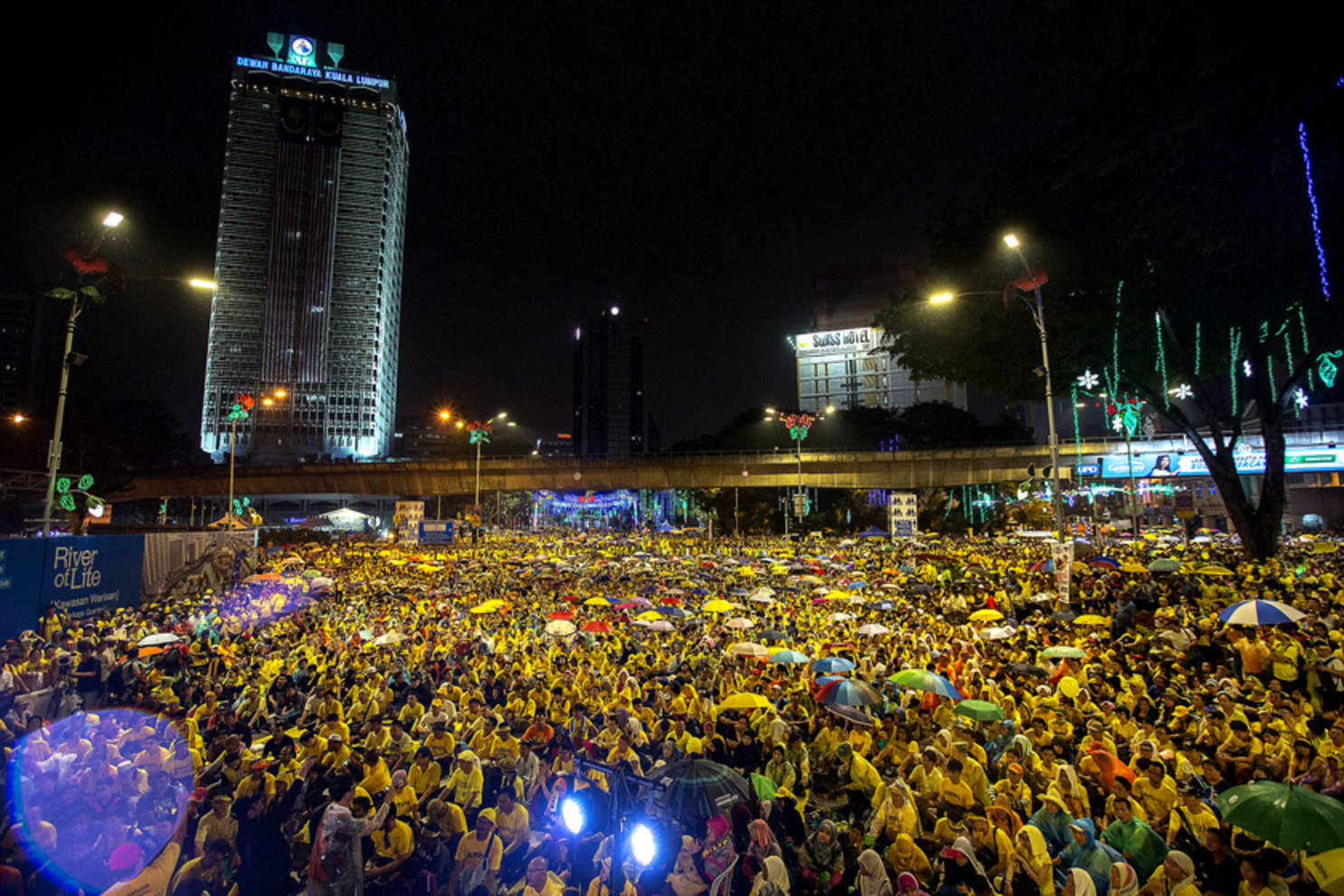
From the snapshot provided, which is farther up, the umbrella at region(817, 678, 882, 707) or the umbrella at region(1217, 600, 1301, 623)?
the umbrella at region(1217, 600, 1301, 623)

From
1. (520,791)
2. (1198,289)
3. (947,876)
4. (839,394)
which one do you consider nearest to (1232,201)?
(1198,289)

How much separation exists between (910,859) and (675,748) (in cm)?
319

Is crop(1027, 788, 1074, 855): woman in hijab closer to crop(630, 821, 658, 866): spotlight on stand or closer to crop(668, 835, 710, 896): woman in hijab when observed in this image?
crop(668, 835, 710, 896): woman in hijab

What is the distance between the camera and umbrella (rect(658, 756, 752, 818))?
620cm

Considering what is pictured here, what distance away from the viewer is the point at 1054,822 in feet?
19.9

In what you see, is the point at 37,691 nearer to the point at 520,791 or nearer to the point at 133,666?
the point at 133,666

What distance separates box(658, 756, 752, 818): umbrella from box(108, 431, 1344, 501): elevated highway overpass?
38329mm

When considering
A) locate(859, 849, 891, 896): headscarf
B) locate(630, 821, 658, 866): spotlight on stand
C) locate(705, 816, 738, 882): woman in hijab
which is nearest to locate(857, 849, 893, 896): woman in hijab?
locate(859, 849, 891, 896): headscarf

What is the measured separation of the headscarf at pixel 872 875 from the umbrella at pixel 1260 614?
935cm

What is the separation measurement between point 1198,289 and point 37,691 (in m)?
26.5

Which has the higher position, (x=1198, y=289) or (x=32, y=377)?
(x=32, y=377)

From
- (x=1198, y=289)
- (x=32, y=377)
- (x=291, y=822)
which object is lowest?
(x=291, y=822)

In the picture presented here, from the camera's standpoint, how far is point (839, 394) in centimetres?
12975

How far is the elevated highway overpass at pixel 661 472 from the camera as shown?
140 ft
